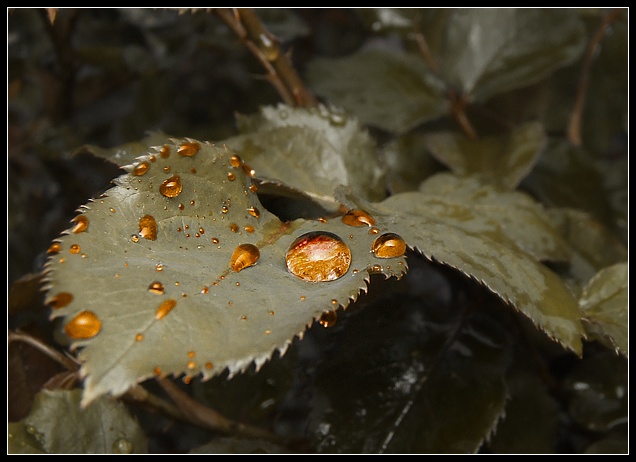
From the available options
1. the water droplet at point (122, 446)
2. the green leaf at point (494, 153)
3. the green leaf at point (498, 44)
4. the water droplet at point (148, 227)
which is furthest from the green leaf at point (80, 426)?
the green leaf at point (498, 44)

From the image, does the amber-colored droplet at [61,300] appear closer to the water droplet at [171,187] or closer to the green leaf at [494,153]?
the water droplet at [171,187]

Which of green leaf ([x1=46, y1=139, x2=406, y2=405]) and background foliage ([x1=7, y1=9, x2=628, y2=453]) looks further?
background foliage ([x1=7, y1=9, x2=628, y2=453])

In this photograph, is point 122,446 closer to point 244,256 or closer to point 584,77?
point 244,256

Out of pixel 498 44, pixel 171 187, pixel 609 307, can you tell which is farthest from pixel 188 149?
pixel 498 44

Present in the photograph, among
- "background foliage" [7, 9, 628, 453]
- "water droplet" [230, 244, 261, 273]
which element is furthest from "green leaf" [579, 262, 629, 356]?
"water droplet" [230, 244, 261, 273]

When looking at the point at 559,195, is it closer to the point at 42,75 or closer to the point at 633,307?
the point at 633,307

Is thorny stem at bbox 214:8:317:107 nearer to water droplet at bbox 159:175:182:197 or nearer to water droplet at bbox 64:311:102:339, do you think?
water droplet at bbox 159:175:182:197
